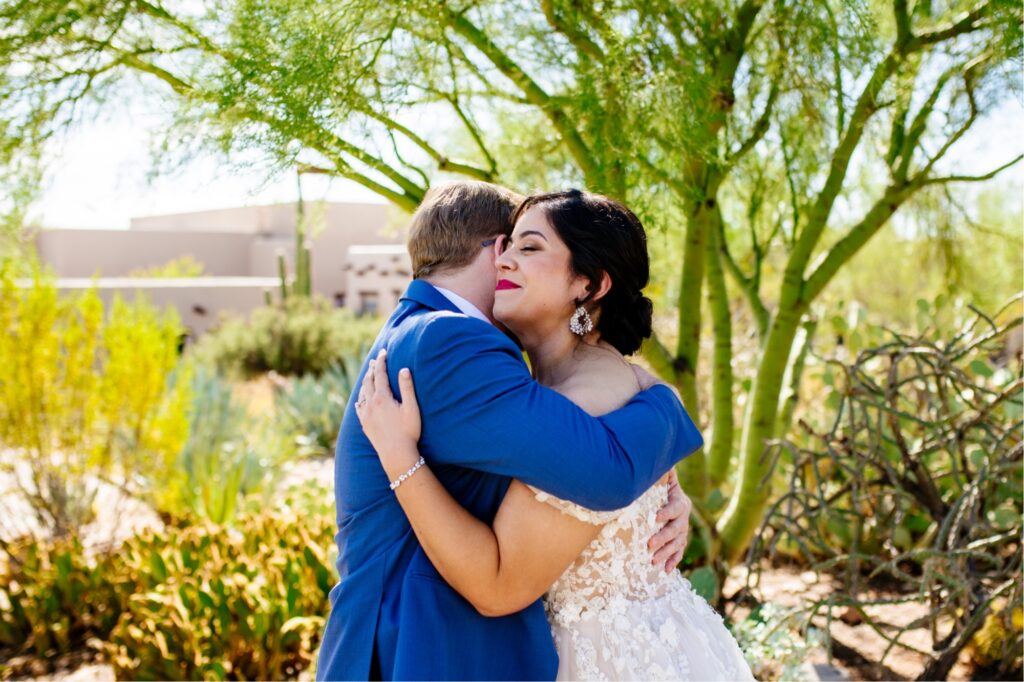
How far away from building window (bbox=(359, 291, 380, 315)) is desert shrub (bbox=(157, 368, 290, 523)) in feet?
64.4

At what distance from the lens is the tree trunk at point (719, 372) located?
474 centimetres

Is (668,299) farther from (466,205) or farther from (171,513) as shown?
(466,205)

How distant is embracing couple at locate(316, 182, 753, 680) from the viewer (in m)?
1.68

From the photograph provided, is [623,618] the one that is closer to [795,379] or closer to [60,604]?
[795,379]

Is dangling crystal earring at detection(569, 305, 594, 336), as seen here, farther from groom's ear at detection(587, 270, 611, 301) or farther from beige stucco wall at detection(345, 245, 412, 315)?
beige stucco wall at detection(345, 245, 412, 315)

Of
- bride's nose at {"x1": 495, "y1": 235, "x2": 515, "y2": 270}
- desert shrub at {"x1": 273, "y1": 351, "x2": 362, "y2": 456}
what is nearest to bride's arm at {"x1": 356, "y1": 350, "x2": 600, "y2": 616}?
bride's nose at {"x1": 495, "y1": 235, "x2": 515, "y2": 270}

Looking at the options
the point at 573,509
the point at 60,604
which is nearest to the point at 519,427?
the point at 573,509

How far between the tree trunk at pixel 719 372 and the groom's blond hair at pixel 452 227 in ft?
9.29

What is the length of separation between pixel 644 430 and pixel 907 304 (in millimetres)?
18033

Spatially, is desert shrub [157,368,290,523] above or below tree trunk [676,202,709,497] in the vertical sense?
below

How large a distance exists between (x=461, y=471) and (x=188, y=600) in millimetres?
2942

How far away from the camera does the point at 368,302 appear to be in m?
29.2

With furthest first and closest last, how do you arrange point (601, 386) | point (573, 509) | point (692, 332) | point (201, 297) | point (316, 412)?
point (201, 297)
point (316, 412)
point (692, 332)
point (601, 386)
point (573, 509)

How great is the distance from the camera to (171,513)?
20.9 ft
